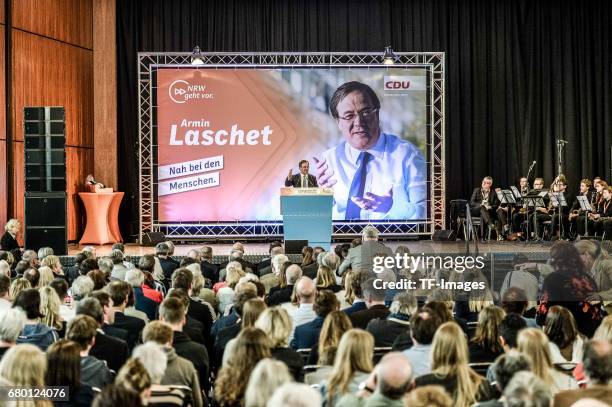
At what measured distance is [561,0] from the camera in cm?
1795

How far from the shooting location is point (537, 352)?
418cm

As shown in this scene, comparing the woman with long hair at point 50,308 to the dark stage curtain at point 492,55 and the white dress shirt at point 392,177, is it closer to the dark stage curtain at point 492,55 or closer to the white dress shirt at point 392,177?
the white dress shirt at point 392,177

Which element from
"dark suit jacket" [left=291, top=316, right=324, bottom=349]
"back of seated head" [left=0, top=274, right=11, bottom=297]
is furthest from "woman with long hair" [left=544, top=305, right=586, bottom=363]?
"back of seated head" [left=0, top=274, right=11, bottom=297]

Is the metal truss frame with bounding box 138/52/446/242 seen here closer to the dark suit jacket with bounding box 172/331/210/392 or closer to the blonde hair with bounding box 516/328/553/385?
the dark suit jacket with bounding box 172/331/210/392

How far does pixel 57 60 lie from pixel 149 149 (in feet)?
7.65

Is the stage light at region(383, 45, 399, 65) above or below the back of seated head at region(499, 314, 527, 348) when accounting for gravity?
above

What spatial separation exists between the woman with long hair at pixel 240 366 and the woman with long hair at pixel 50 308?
2171mm

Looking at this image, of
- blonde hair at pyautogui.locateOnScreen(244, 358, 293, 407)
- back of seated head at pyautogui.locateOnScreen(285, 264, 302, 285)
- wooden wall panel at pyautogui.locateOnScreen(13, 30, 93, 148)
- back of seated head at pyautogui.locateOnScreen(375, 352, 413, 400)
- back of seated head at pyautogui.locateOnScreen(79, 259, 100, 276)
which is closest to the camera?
blonde hair at pyautogui.locateOnScreen(244, 358, 293, 407)

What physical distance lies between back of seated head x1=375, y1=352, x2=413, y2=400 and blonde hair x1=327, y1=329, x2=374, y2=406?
536 mm

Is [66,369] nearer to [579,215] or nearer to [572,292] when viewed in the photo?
[572,292]

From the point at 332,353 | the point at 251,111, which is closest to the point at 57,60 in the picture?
the point at 251,111

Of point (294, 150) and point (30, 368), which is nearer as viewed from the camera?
point (30, 368)

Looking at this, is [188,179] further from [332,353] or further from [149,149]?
[332,353]

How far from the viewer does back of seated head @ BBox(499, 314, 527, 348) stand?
201 inches
